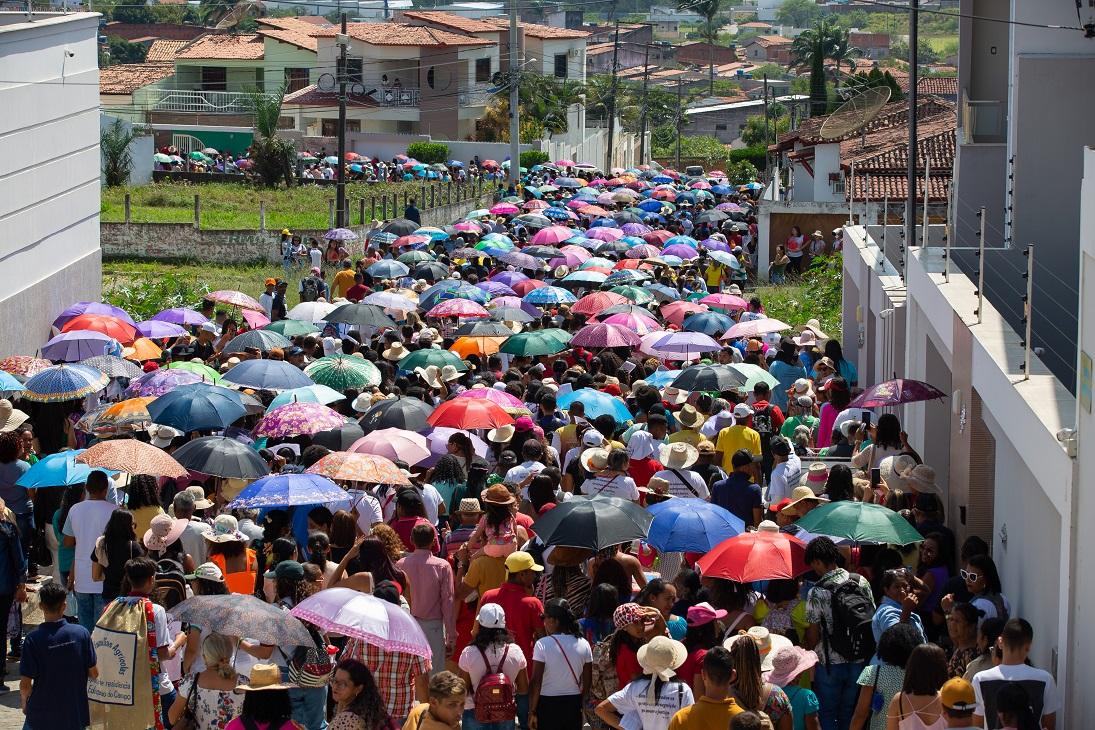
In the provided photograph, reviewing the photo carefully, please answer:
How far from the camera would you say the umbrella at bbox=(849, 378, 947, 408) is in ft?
43.4

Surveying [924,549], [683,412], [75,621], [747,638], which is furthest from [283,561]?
[683,412]

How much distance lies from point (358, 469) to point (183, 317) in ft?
28.2

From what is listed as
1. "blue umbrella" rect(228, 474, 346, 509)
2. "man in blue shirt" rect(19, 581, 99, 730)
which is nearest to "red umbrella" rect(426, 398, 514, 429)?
"blue umbrella" rect(228, 474, 346, 509)

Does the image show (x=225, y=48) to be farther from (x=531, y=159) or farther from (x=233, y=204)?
(x=233, y=204)

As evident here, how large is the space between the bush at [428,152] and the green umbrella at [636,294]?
4548 cm

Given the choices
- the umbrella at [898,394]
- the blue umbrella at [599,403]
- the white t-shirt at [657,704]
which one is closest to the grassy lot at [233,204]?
the blue umbrella at [599,403]

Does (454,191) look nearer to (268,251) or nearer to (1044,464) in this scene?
(268,251)

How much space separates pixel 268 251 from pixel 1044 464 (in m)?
30.4

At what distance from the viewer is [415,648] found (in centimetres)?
824

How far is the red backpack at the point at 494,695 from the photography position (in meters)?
8.36

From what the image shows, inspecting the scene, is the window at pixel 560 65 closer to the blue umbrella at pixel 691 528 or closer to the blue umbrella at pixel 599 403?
the blue umbrella at pixel 599 403

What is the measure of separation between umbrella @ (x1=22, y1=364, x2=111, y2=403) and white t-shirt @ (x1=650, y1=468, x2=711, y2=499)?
5.72 metres

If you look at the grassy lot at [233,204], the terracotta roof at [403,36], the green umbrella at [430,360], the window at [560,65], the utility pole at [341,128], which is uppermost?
the terracotta roof at [403,36]

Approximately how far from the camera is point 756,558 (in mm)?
9281
